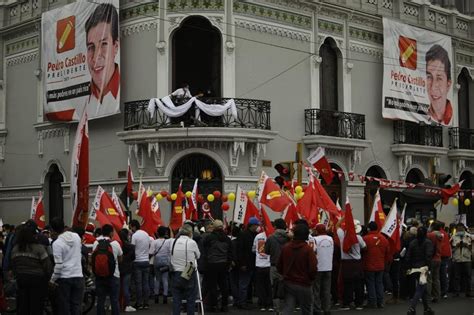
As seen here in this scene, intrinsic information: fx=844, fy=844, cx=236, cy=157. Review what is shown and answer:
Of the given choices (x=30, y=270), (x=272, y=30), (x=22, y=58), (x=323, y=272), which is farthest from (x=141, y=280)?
(x=22, y=58)

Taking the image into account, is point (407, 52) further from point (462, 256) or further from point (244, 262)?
point (244, 262)

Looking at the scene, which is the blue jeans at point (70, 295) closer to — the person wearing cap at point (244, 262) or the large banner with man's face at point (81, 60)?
the person wearing cap at point (244, 262)

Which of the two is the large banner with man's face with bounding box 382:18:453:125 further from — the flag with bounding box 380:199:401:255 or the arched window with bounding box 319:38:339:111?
the flag with bounding box 380:199:401:255

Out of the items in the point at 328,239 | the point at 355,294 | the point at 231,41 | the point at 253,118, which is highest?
the point at 231,41

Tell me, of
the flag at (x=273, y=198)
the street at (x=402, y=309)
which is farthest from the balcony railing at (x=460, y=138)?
the flag at (x=273, y=198)

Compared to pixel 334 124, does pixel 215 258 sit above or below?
below

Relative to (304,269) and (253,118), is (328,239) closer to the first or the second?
(304,269)

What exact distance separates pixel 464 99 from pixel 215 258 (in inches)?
858

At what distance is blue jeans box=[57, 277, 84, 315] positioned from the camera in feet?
44.7

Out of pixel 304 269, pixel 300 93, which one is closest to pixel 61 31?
pixel 300 93

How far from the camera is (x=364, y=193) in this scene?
30.5m

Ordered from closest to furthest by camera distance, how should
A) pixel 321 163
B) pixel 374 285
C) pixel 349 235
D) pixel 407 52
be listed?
pixel 349 235
pixel 374 285
pixel 321 163
pixel 407 52

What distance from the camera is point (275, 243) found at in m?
17.1

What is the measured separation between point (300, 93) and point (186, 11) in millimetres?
4902
